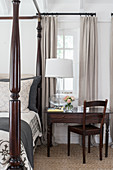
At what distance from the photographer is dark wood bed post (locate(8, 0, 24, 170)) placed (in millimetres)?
1930

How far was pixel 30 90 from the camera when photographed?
381 centimetres

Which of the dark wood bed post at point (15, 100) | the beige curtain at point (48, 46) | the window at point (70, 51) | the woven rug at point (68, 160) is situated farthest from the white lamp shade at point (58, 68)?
the dark wood bed post at point (15, 100)

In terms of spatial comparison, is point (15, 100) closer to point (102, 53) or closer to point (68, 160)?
point (68, 160)

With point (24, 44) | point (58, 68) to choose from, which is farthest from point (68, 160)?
point (24, 44)

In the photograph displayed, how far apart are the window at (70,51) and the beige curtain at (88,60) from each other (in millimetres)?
181

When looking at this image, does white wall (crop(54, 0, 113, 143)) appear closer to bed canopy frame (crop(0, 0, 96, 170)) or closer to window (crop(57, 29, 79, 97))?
window (crop(57, 29, 79, 97))

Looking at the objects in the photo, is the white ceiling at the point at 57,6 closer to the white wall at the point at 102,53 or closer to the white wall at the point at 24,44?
the white wall at the point at 102,53

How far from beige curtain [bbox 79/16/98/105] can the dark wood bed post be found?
2.52 meters

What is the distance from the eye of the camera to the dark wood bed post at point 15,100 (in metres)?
1.93

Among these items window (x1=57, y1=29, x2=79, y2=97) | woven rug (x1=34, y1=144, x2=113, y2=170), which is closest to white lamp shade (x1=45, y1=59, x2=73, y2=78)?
window (x1=57, y1=29, x2=79, y2=97)

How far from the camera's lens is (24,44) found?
4.53 meters

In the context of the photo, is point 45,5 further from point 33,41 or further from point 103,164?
point 103,164

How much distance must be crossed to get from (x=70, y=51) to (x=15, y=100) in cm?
280

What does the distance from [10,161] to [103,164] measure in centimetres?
196
